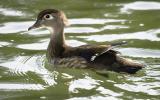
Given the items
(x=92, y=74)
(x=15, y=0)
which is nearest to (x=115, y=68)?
(x=92, y=74)

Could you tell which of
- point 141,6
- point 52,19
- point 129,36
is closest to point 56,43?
point 52,19

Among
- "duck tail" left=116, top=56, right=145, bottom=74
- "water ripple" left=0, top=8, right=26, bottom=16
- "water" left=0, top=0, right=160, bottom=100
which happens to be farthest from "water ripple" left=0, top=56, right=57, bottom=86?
"water ripple" left=0, top=8, right=26, bottom=16

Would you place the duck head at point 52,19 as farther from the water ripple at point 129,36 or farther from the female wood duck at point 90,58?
the water ripple at point 129,36

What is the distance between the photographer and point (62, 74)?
10.1 m

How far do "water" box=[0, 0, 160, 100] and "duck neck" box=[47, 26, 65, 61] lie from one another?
0.18 metres

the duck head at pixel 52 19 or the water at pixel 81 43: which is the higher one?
the duck head at pixel 52 19

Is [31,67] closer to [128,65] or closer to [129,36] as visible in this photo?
[128,65]

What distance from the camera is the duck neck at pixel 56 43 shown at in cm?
1082

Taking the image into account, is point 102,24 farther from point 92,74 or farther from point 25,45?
point 92,74

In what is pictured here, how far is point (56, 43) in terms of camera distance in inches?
432

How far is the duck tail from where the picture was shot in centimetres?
988

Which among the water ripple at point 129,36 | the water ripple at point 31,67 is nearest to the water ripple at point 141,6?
the water ripple at point 129,36

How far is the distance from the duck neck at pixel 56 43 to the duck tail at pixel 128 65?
113 cm

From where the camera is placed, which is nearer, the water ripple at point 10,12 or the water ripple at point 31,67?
the water ripple at point 31,67
